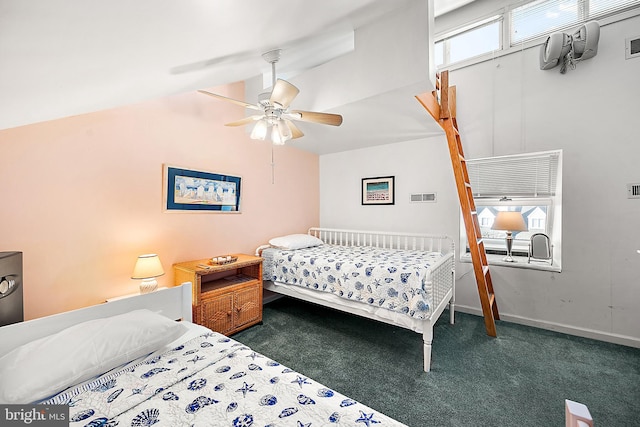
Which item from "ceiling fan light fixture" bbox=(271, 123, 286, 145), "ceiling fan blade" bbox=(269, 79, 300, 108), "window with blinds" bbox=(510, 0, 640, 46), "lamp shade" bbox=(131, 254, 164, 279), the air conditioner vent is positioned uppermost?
"window with blinds" bbox=(510, 0, 640, 46)

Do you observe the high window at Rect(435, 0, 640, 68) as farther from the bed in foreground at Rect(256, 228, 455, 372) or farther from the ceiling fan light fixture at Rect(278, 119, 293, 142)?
the ceiling fan light fixture at Rect(278, 119, 293, 142)

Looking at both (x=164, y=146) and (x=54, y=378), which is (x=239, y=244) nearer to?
(x=164, y=146)

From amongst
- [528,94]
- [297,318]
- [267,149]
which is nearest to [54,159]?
[267,149]

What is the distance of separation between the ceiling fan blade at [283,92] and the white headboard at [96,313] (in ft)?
4.79

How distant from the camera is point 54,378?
930mm

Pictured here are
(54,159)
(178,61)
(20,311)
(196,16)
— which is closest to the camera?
(196,16)

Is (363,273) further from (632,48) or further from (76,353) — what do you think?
(632,48)

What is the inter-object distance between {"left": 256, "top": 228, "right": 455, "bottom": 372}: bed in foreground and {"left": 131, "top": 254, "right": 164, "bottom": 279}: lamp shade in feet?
4.12

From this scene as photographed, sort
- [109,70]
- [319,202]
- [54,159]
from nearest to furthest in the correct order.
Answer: [109,70]
[54,159]
[319,202]

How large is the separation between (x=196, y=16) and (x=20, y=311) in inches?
68.1

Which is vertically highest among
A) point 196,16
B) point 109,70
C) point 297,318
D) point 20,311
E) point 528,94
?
point 528,94

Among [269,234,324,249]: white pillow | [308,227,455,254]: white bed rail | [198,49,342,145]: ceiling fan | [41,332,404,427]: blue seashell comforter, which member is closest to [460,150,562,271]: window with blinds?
[308,227,455,254]: white bed rail

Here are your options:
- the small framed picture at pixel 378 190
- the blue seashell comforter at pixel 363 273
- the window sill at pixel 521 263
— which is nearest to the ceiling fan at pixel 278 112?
the blue seashell comforter at pixel 363 273

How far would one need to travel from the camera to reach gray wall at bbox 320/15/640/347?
2303mm
